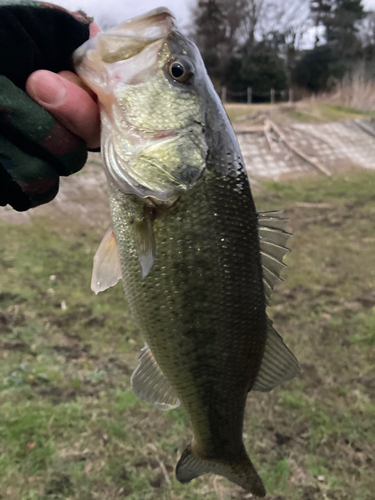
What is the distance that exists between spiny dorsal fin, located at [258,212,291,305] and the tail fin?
82 centimetres

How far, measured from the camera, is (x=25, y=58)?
1.31 metres

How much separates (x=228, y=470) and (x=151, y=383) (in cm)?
57

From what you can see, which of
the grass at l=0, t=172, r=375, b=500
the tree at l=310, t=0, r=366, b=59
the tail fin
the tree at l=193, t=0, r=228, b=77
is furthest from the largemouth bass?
the tree at l=310, t=0, r=366, b=59

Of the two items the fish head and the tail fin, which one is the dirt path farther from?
the fish head

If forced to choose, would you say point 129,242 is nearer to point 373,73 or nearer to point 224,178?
point 224,178

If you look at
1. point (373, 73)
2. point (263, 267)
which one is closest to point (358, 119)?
point (373, 73)

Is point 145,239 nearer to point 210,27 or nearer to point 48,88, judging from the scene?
point 48,88

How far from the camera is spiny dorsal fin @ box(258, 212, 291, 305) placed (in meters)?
1.56

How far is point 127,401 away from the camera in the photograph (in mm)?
3219

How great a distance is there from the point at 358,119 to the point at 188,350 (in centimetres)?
1635

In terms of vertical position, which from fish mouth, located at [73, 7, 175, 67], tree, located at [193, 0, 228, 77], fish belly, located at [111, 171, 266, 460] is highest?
tree, located at [193, 0, 228, 77]

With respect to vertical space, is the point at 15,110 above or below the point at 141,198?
above

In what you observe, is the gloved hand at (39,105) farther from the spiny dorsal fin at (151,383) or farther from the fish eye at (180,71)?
the spiny dorsal fin at (151,383)

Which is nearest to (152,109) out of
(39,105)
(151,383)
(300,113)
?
(39,105)
